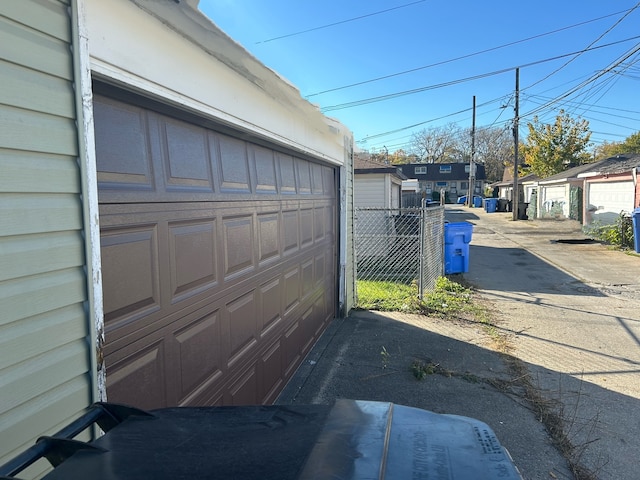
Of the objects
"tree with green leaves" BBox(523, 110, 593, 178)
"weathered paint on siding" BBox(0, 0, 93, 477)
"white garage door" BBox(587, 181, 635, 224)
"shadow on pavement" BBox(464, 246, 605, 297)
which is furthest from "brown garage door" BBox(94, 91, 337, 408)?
"tree with green leaves" BBox(523, 110, 593, 178)

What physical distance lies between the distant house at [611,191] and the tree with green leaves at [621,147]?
22128 millimetres

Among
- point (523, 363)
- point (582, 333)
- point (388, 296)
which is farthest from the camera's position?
point (388, 296)

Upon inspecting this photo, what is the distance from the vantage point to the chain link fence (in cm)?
808

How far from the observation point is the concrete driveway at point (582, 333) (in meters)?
3.58

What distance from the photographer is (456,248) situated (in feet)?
32.3

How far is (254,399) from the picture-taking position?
12.1 ft

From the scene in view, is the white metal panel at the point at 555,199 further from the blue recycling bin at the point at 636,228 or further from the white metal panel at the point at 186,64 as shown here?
the white metal panel at the point at 186,64

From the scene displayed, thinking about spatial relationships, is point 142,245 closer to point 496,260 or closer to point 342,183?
point 342,183

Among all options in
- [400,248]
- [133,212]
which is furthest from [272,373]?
[400,248]

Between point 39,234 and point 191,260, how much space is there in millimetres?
1143

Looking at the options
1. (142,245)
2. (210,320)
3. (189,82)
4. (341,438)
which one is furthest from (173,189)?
(341,438)

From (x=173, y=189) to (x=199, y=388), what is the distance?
1.28 metres

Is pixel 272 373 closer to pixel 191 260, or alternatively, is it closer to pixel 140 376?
pixel 191 260

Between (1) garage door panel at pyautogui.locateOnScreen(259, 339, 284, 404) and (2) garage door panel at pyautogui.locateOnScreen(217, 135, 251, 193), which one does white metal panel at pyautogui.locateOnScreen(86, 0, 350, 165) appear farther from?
(1) garage door panel at pyautogui.locateOnScreen(259, 339, 284, 404)
